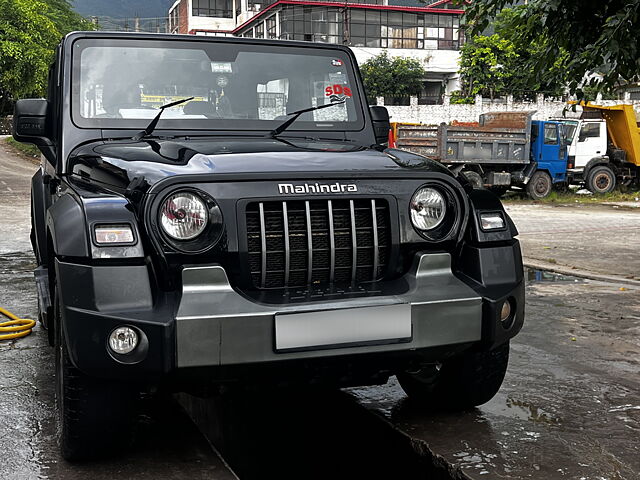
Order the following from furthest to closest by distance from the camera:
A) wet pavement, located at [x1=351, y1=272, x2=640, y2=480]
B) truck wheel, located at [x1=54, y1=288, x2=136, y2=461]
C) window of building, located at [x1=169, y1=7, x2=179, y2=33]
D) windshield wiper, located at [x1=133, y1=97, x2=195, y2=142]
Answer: window of building, located at [x1=169, y1=7, x2=179, y2=33] < windshield wiper, located at [x1=133, y1=97, x2=195, y2=142] < wet pavement, located at [x1=351, y1=272, x2=640, y2=480] < truck wheel, located at [x1=54, y1=288, x2=136, y2=461]

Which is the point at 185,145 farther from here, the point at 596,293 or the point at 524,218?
the point at 524,218

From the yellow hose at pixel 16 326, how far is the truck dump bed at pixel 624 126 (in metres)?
20.6

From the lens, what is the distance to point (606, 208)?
66.6 feet

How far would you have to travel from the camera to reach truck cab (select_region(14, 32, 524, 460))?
300 centimetres

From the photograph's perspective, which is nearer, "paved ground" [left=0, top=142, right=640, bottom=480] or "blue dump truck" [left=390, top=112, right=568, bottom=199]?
"paved ground" [left=0, top=142, right=640, bottom=480]

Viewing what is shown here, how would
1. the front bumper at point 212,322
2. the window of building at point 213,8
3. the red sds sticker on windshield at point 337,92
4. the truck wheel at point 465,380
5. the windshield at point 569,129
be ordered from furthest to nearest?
the window of building at point 213,8 < the windshield at point 569,129 < the red sds sticker on windshield at point 337,92 < the truck wheel at point 465,380 < the front bumper at point 212,322

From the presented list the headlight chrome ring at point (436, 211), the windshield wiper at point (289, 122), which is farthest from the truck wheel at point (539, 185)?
the headlight chrome ring at point (436, 211)

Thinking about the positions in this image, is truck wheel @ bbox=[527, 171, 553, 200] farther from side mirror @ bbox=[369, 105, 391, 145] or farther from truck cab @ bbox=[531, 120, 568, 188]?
side mirror @ bbox=[369, 105, 391, 145]

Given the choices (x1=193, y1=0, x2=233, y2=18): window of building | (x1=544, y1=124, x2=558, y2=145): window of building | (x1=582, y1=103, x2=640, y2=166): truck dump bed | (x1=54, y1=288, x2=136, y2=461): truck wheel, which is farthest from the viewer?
(x1=193, y1=0, x2=233, y2=18): window of building

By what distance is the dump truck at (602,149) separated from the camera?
23.1 meters

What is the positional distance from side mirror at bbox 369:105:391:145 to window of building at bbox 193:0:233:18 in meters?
91.9

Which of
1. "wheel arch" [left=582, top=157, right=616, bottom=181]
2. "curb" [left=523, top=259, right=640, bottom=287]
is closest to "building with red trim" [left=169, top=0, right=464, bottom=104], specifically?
"wheel arch" [left=582, top=157, right=616, bottom=181]

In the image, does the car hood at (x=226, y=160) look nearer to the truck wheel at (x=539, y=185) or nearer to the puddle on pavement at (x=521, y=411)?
the puddle on pavement at (x=521, y=411)

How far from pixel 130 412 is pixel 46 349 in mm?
2037
